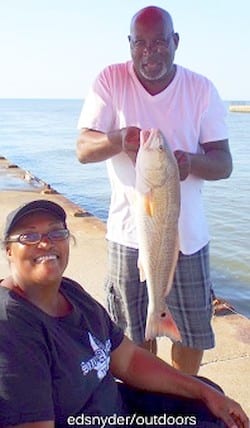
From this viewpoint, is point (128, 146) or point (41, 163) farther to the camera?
point (41, 163)

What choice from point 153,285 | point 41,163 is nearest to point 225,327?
point 153,285

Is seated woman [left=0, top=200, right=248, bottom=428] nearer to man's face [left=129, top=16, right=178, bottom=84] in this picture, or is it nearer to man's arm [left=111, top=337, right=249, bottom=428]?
man's arm [left=111, top=337, right=249, bottom=428]

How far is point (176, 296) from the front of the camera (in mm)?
3469

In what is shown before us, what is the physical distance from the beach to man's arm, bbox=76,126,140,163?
43cm

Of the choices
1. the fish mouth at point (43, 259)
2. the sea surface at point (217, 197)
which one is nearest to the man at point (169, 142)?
the fish mouth at point (43, 259)

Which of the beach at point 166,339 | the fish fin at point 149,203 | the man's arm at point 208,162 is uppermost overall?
the man's arm at point 208,162

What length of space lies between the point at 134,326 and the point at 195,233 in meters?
0.60

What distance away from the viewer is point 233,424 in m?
2.88

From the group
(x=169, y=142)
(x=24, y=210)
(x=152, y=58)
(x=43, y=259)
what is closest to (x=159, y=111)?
(x=169, y=142)

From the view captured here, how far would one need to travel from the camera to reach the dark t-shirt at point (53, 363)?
2.37 metres

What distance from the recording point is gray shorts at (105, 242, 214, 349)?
3428mm

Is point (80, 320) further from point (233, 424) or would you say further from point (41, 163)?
point (41, 163)

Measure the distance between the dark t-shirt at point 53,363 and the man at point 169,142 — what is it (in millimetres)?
617

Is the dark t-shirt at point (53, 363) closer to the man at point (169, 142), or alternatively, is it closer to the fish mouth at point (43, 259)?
the fish mouth at point (43, 259)
